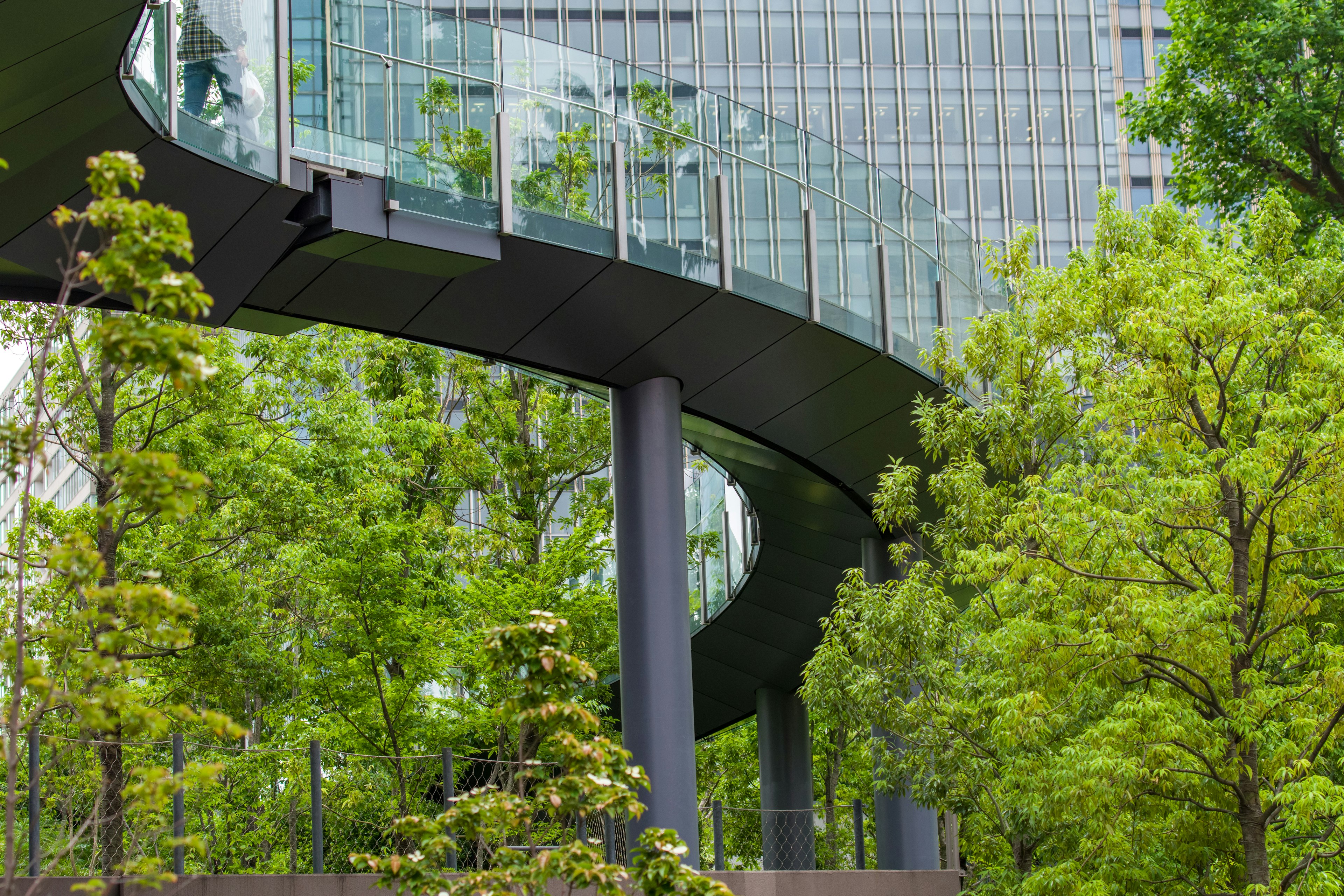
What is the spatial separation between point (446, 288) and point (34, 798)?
17.6 ft

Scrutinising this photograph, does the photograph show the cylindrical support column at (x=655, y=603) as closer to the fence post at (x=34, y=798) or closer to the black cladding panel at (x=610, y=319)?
the black cladding panel at (x=610, y=319)

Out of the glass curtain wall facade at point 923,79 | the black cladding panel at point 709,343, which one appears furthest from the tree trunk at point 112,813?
the glass curtain wall facade at point 923,79

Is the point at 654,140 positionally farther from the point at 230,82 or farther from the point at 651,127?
the point at 230,82

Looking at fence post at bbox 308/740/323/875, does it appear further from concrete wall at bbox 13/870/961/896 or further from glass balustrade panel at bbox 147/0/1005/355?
glass balustrade panel at bbox 147/0/1005/355

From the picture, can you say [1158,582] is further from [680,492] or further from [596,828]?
[596,828]

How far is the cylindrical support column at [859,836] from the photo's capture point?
1862 cm

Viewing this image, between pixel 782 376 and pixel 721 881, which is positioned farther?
pixel 782 376

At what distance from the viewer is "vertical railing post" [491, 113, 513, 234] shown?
11.7 meters

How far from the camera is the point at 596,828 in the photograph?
1566 centimetres

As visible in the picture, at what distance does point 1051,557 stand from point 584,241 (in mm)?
4849

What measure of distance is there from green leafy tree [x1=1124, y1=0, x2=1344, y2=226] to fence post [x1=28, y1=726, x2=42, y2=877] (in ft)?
53.6

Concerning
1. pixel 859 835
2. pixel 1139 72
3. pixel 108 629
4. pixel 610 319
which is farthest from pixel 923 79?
pixel 108 629

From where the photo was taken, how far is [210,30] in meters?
10.4

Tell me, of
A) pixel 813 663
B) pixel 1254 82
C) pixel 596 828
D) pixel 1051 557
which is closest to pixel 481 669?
pixel 596 828
